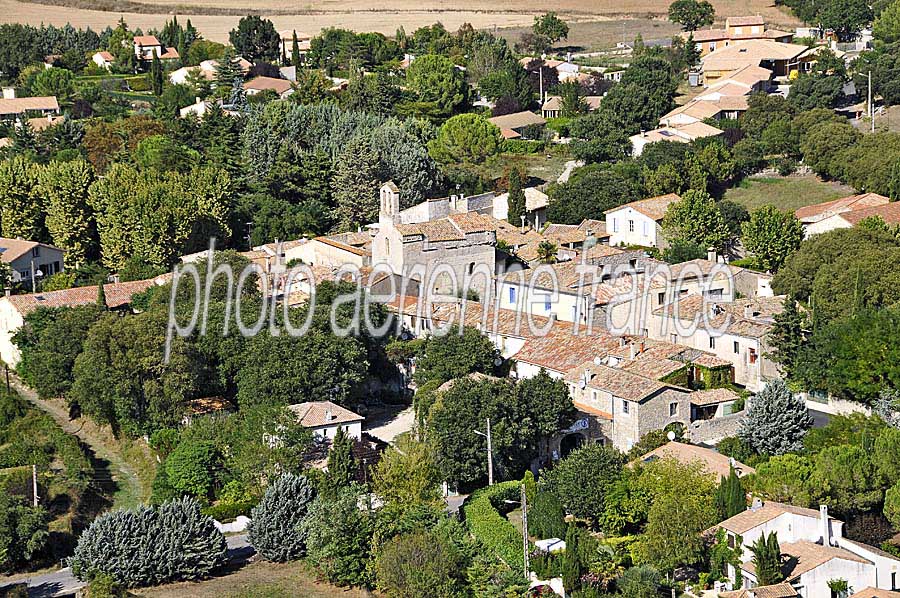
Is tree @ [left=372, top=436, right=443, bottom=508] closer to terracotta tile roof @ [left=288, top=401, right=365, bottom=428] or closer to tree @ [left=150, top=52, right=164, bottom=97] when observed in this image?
terracotta tile roof @ [left=288, top=401, right=365, bottom=428]

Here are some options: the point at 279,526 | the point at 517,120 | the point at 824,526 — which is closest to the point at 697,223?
the point at 824,526

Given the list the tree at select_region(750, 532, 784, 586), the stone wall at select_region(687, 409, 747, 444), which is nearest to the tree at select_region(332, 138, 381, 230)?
the stone wall at select_region(687, 409, 747, 444)

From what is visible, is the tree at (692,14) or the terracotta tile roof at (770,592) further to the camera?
the tree at (692,14)

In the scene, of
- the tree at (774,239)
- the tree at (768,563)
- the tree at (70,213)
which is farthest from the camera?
the tree at (70,213)

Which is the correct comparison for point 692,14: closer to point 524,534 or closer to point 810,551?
point 524,534

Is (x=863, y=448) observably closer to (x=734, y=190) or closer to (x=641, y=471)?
(x=641, y=471)

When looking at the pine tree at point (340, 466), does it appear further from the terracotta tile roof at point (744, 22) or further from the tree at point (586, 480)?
the terracotta tile roof at point (744, 22)

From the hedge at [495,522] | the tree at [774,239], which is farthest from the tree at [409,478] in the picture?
the tree at [774,239]
